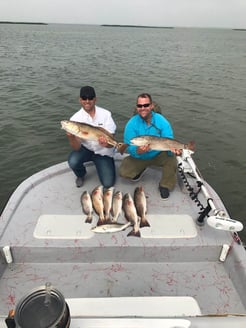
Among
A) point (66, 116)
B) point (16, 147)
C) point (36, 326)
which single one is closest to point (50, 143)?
point (16, 147)

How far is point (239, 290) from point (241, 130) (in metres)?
10.1

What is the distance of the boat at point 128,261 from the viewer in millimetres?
3488

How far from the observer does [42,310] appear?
6.35ft

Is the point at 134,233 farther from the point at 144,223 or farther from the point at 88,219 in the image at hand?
the point at 88,219

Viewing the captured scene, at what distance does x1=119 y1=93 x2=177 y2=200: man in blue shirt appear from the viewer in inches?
208

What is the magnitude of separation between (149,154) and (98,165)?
1.00m

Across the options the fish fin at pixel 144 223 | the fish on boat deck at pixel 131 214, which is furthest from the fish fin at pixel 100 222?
the fish fin at pixel 144 223

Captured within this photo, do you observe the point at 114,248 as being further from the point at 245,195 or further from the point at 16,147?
the point at 16,147

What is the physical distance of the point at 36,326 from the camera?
1.83m

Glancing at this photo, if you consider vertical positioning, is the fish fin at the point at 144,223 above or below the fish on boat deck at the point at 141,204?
below

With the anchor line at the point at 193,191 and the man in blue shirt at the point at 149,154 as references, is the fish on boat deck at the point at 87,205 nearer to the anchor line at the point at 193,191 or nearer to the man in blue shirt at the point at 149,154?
the man in blue shirt at the point at 149,154

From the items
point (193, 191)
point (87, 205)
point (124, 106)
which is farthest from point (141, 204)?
point (124, 106)

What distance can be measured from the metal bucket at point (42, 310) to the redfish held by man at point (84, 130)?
3.23 meters

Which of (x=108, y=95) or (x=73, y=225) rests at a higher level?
(x=73, y=225)
